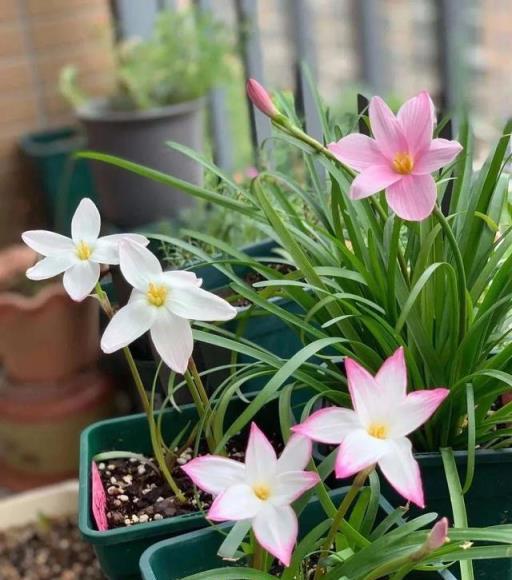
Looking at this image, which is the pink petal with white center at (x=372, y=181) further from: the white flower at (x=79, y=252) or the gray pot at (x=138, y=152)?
the gray pot at (x=138, y=152)

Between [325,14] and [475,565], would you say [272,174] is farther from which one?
[325,14]

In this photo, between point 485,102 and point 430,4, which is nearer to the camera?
point 430,4

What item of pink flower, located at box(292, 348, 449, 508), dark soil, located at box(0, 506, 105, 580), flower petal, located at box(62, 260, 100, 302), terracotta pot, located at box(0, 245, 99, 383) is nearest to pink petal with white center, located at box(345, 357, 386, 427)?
pink flower, located at box(292, 348, 449, 508)

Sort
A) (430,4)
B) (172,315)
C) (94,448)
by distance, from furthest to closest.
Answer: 1. (430,4)
2. (94,448)
3. (172,315)

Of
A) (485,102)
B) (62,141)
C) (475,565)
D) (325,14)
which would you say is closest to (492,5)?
(485,102)

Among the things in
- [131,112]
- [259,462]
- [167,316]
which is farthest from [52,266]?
[131,112]

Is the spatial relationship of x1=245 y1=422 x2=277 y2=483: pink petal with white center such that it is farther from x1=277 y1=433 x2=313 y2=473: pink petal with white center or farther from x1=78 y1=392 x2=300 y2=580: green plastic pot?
x1=78 y1=392 x2=300 y2=580: green plastic pot
